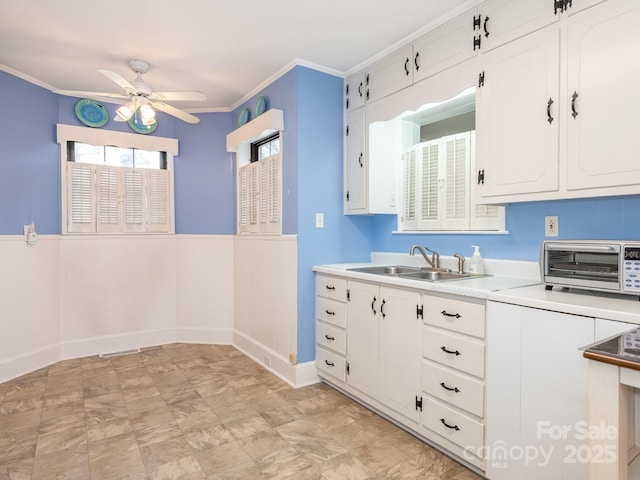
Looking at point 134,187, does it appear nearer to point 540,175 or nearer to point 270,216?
point 270,216

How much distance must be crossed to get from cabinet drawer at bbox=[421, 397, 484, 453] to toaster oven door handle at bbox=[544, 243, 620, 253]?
2.97ft

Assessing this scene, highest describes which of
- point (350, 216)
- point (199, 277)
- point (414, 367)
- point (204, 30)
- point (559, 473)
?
point (204, 30)

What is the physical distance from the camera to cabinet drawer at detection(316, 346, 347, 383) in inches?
108

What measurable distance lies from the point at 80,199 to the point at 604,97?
4068mm

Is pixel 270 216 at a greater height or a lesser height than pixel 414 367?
greater

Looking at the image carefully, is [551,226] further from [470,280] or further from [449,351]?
[449,351]

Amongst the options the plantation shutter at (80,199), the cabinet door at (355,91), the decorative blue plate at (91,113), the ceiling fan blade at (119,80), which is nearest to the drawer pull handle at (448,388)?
the cabinet door at (355,91)

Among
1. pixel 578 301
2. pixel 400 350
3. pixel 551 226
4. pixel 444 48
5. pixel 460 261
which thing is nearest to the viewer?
pixel 578 301

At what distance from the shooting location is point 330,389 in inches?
113

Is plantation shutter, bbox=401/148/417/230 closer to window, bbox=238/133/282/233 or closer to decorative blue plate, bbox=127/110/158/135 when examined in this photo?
window, bbox=238/133/282/233

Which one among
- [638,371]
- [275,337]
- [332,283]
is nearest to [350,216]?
[332,283]

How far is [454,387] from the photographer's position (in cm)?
191

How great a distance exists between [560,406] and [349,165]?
2201 millimetres

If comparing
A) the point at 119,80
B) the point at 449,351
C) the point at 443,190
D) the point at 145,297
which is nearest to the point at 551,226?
the point at 443,190
